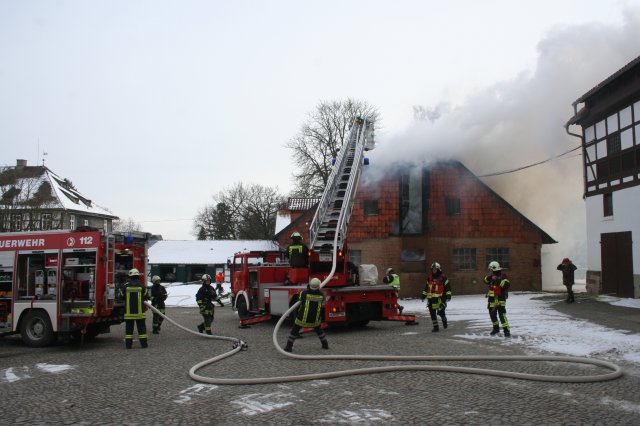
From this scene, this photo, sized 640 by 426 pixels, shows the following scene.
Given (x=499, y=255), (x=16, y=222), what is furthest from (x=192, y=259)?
(x=499, y=255)

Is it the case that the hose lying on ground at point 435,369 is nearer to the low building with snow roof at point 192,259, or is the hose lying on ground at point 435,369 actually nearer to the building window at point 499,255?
the building window at point 499,255

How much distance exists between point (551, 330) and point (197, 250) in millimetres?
38841

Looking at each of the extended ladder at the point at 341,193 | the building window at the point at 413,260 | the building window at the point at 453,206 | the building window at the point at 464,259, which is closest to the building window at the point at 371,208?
the building window at the point at 413,260

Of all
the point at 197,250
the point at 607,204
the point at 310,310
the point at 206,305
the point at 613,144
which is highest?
the point at 613,144

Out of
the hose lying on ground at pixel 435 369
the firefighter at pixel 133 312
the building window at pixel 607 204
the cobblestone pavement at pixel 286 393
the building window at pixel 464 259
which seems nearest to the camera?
the cobblestone pavement at pixel 286 393

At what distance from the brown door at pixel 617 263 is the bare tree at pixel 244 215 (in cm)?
4174

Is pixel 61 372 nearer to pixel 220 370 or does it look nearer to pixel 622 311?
pixel 220 370

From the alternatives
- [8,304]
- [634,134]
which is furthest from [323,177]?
[8,304]

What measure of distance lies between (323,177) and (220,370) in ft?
A: 105

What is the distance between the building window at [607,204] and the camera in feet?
66.6

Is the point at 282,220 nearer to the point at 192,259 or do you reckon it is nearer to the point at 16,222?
the point at 192,259

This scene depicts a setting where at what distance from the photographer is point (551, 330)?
40.2 ft

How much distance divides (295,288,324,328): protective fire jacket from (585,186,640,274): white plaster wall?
Result: 1320 centimetres

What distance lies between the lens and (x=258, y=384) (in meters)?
7.48
